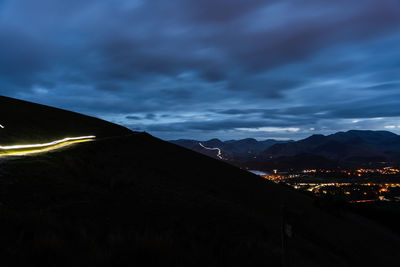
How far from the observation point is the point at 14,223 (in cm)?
620

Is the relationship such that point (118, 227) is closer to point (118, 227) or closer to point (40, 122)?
point (118, 227)

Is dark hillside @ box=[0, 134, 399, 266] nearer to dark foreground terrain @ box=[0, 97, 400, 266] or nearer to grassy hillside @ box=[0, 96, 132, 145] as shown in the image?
dark foreground terrain @ box=[0, 97, 400, 266]

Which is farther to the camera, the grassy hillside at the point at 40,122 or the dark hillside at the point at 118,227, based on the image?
the grassy hillside at the point at 40,122

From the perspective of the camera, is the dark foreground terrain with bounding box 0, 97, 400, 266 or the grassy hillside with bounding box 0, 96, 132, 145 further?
the grassy hillside with bounding box 0, 96, 132, 145

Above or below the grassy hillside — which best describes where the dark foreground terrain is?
below

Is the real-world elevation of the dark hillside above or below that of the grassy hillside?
below

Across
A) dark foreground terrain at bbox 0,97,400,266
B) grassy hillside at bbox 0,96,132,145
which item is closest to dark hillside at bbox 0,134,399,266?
dark foreground terrain at bbox 0,97,400,266

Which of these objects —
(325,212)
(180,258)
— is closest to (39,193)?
(180,258)

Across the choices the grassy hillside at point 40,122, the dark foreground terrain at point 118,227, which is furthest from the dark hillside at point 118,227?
the grassy hillside at point 40,122

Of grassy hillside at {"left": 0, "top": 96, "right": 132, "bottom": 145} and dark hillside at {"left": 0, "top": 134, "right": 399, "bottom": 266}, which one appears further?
grassy hillside at {"left": 0, "top": 96, "right": 132, "bottom": 145}

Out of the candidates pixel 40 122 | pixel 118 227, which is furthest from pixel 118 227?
pixel 40 122

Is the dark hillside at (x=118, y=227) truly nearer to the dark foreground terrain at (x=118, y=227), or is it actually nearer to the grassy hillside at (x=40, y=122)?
the dark foreground terrain at (x=118, y=227)

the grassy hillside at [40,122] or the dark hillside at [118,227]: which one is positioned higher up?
the grassy hillside at [40,122]

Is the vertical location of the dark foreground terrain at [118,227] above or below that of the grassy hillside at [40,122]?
below
